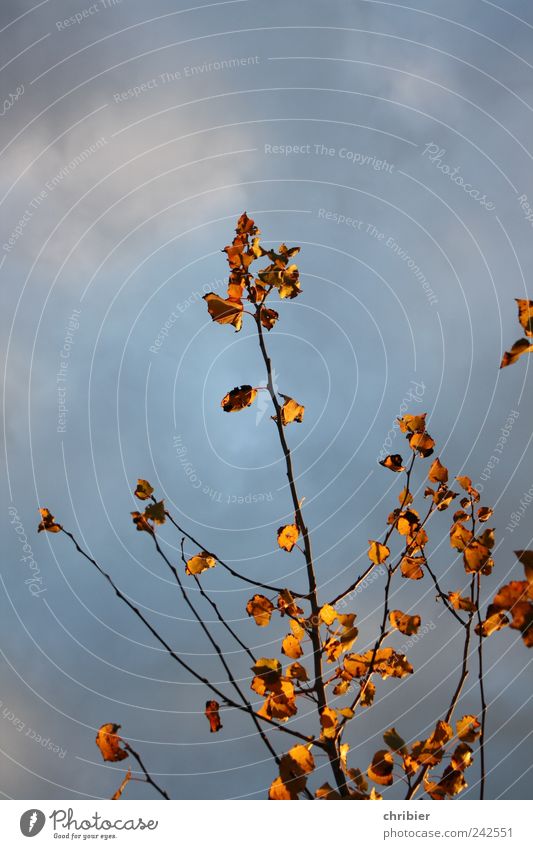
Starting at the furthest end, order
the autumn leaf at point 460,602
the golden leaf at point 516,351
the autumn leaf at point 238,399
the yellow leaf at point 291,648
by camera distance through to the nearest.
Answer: the autumn leaf at point 460,602
the yellow leaf at point 291,648
the autumn leaf at point 238,399
the golden leaf at point 516,351

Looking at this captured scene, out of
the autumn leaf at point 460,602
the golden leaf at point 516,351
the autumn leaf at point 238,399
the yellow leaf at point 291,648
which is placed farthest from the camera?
the autumn leaf at point 460,602

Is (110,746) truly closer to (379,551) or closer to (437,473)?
(379,551)

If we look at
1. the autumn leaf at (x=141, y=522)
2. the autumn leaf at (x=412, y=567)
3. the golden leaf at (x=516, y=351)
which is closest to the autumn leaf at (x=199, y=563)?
the autumn leaf at (x=141, y=522)
